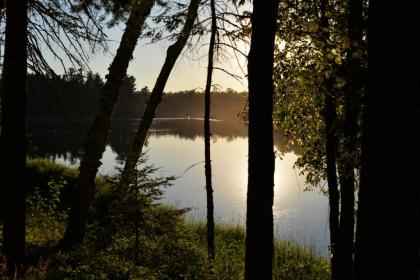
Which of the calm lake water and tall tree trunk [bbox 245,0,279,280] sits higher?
tall tree trunk [bbox 245,0,279,280]

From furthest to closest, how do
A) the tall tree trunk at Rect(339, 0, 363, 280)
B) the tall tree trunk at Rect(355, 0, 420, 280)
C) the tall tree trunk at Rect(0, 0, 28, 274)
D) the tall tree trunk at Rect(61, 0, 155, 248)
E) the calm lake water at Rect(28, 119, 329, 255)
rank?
1. the calm lake water at Rect(28, 119, 329, 255)
2. the tall tree trunk at Rect(61, 0, 155, 248)
3. the tall tree trunk at Rect(0, 0, 28, 274)
4. the tall tree trunk at Rect(339, 0, 363, 280)
5. the tall tree trunk at Rect(355, 0, 420, 280)

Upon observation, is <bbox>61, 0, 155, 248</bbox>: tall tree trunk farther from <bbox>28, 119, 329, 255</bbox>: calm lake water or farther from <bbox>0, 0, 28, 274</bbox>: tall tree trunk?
<bbox>0, 0, 28, 274</bbox>: tall tree trunk

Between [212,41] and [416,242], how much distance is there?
855 cm

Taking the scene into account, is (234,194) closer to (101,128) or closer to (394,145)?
(101,128)

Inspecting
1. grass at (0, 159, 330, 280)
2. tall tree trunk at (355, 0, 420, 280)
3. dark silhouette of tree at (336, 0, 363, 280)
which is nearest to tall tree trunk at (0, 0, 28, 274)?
grass at (0, 159, 330, 280)

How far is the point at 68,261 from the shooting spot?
8.48 metres

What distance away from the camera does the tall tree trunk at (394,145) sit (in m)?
3.01

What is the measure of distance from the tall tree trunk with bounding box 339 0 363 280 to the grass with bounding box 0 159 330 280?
7.38ft

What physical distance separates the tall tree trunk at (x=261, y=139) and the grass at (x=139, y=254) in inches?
77.5

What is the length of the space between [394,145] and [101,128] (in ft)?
26.2

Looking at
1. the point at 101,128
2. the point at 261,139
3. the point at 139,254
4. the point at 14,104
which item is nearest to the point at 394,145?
the point at 261,139

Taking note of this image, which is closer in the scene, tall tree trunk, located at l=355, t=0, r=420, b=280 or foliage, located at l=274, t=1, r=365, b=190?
tall tree trunk, located at l=355, t=0, r=420, b=280

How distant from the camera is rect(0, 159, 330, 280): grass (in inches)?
296

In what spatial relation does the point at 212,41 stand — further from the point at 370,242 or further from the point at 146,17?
the point at 370,242
